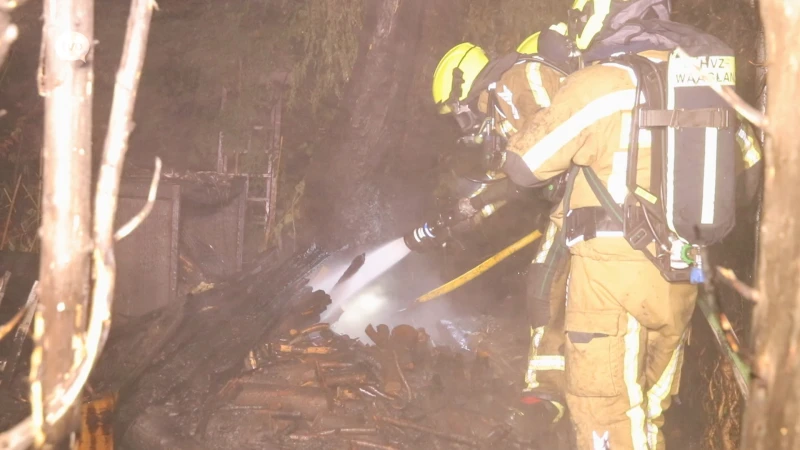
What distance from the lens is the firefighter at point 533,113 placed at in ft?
13.0

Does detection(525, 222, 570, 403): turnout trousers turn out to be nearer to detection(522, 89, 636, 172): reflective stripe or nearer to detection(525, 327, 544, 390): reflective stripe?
detection(525, 327, 544, 390): reflective stripe

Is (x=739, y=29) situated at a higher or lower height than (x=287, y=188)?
higher

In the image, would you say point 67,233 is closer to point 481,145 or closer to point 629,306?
point 629,306

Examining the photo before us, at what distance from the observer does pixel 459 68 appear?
4621mm

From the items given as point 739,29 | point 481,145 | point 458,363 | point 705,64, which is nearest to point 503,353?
point 458,363

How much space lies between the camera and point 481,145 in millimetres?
4711

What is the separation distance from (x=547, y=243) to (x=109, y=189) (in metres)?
2.93

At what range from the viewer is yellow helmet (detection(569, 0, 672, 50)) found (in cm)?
341

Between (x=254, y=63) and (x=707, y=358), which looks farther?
(x=254, y=63)

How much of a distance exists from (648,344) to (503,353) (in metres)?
3.04

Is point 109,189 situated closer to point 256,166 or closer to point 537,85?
point 537,85

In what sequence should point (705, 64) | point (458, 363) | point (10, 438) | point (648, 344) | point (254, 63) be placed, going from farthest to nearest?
point (254, 63) < point (458, 363) < point (648, 344) < point (705, 64) < point (10, 438)

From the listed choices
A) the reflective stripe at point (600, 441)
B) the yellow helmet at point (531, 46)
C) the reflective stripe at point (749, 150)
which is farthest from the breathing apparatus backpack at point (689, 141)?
the yellow helmet at point (531, 46)

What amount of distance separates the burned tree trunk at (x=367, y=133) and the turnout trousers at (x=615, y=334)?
13.0ft
